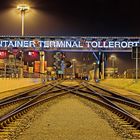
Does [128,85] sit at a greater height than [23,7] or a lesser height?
lesser

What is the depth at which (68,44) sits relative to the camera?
7194cm

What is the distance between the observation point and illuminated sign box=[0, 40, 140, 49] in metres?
69.4

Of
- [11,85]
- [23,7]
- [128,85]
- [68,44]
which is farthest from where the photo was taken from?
[68,44]

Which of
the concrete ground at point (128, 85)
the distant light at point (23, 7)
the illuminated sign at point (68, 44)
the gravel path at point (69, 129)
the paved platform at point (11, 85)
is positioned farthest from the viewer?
the illuminated sign at point (68, 44)

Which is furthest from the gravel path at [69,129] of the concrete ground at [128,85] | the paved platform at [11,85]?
the concrete ground at [128,85]

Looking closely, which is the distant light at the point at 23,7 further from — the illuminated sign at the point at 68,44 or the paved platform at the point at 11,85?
the illuminated sign at the point at 68,44

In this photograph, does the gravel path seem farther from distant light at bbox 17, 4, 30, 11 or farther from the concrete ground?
distant light at bbox 17, 4, 30, 11

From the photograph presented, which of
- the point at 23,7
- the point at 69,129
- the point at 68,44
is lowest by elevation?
the point at 69,129

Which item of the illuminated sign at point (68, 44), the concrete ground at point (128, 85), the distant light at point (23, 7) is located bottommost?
the concrete ground at point (128, 85)

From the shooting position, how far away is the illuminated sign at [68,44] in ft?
228

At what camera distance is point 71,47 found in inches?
2832

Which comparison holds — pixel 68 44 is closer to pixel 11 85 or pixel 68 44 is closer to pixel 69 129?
pixel 11 85

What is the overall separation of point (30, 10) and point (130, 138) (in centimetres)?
3718

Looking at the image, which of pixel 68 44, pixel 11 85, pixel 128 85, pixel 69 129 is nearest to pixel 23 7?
pixel 11 85
